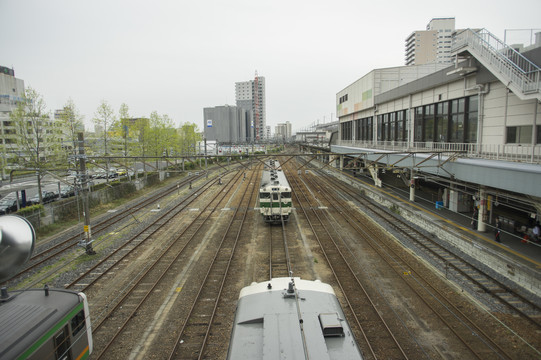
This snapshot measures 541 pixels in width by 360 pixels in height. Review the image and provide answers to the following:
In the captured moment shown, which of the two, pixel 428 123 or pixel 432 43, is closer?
pixel 428 123

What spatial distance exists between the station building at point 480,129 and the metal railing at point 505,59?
1.5 inches

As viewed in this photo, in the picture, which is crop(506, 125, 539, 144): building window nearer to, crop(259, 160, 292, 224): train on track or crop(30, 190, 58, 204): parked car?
crop(259, 160, 292, 224): train on track

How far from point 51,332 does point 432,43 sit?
137795 millimetres

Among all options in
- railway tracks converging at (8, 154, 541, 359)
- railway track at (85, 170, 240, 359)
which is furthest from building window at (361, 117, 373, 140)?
railway track at (85, 170, 240, 359)

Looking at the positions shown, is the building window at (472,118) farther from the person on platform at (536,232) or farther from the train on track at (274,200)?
the train on track at (274,200)

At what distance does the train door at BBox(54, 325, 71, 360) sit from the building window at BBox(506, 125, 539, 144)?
1846 centimetres

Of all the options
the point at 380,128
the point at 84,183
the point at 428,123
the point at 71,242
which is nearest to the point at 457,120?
the point at 428,123

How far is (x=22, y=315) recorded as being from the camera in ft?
17.9

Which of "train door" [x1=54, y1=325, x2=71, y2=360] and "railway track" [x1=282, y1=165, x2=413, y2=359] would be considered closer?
"train door" [x1=54, y1=325, x2=71, y2=360]

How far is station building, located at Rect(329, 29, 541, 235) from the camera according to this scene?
12859 mm

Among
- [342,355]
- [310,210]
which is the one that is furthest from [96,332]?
[310,210]

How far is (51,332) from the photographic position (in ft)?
17.7

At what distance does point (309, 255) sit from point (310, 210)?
948 cm

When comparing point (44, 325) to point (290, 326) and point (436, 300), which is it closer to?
point (290, 326)
